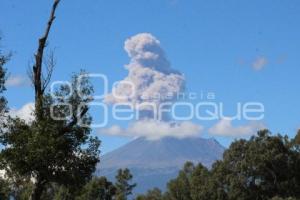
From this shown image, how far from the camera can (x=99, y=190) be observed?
157125 millimetres

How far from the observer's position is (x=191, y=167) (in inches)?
6181

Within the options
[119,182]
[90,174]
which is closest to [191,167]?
[119,182]

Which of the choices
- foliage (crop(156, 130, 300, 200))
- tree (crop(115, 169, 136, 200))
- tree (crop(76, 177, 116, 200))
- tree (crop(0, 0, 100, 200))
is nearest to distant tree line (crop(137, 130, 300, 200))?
foliage (crop(156, 130, 300, 200))

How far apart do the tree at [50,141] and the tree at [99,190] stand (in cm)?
10461

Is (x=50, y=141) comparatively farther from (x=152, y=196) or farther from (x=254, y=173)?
(x=152, y=196)

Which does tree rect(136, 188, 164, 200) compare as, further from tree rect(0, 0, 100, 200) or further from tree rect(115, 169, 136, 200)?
tree rect(0, 0, 100, 200)

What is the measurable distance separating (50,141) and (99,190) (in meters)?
113

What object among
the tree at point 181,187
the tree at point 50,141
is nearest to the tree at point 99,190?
the tree at point 181,187

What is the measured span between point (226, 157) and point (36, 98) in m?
100

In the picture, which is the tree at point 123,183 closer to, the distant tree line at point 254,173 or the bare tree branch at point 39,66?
the distant tree line at point 254,173

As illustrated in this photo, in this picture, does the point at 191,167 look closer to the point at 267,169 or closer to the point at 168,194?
the point at 168,194

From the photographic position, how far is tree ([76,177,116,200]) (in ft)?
507

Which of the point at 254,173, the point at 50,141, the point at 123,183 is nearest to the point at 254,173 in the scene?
the point at 254,173

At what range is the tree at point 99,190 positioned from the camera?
507ft
